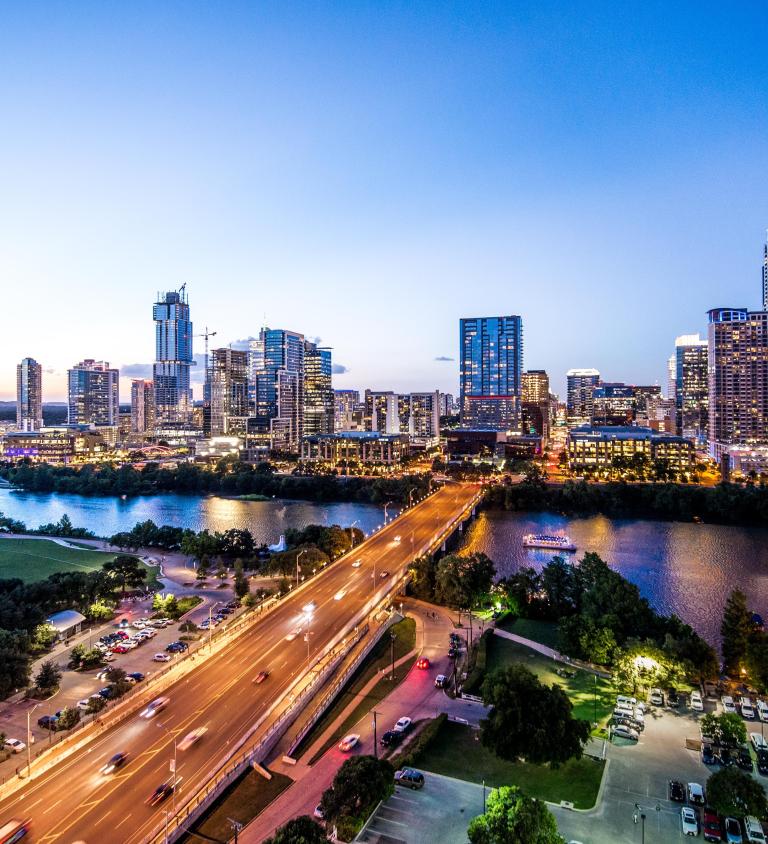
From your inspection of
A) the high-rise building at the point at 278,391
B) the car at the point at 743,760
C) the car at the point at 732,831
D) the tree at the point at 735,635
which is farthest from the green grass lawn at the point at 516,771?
the high-rise building at the point at 278,391

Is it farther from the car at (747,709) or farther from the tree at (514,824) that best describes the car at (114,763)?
the car at (747,709)

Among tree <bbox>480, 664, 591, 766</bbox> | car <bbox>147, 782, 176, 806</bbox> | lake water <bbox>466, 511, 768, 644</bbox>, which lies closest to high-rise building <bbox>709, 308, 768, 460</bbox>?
lake water <bbox>466, 511, 768, 644</bbox>

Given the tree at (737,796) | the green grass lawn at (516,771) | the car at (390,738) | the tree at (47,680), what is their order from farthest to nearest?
the tree at (47,680), the car at (390,738), the green grass lawn at (516,771), the tree at (737,796)

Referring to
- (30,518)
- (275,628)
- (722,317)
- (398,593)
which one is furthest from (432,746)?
(722,317)

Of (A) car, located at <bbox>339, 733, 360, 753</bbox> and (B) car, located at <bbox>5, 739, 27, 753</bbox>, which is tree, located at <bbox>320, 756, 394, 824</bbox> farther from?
(B) car, located at <bbox>5, 739, 27, 753</bbox>

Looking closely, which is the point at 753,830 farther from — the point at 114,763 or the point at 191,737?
the point at 114,763

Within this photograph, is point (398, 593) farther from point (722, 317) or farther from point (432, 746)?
point (722, 317)
